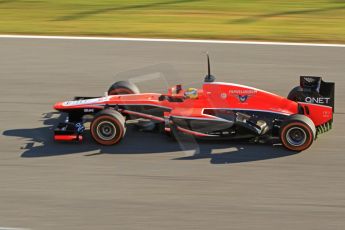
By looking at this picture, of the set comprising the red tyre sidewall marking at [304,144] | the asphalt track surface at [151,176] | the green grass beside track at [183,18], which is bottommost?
the asphalt track surface at [151,176]

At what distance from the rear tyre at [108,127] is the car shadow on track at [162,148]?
12 centimetres

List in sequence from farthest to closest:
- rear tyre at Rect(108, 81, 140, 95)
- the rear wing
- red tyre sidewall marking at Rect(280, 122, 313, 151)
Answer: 1. rear tyre at Rect(108, 81, 140, 95)
2. the rear wing
3. red tyre sidewall marking at Rect(280, 122, 313, 151)

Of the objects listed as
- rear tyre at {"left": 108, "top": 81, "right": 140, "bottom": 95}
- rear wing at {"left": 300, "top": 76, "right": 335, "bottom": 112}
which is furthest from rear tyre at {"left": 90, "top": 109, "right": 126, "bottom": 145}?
rear wing at {"left": 300, "top": 76, "right": 335, "bottom": 112}

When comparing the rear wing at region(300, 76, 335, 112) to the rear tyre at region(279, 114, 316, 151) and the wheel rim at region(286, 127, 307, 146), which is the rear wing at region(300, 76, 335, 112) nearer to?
the rear tyre at region(279, 114, 316, 151)

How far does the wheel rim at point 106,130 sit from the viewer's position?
913 centimetres

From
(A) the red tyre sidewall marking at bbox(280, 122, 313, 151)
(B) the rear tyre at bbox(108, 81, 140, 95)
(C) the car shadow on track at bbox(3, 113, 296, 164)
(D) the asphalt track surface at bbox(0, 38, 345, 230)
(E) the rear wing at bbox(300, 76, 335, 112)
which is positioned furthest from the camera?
(B) the rear tyre at bbox(108, 81, 140, 95)

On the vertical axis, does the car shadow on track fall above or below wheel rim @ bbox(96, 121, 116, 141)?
below

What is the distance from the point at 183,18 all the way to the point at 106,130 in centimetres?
896

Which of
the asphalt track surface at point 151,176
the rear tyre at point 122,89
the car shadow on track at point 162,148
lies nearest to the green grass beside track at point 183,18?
the asphalt track surface at point 151,176

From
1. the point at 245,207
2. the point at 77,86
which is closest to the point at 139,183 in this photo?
the point at 245,207

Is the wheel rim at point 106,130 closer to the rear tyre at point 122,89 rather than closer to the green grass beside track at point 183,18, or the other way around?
the rear tyre at point 122,89

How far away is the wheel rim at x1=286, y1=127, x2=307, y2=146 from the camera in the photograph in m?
8.88

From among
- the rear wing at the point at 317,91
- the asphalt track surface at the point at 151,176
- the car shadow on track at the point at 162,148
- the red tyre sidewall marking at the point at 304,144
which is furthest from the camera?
the rear wing at the point at 317,91

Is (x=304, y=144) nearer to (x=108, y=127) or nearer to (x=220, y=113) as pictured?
(x=220, y=113)
